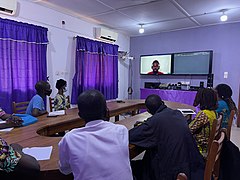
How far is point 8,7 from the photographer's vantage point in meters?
2.90

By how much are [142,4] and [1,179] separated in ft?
10.6

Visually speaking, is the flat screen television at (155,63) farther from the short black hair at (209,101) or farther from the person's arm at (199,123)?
the person's arm at (199,123)

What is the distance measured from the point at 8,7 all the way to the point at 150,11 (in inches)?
98.6

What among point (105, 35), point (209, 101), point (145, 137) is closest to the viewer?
point (145, 137)

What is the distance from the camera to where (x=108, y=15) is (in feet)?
13.0

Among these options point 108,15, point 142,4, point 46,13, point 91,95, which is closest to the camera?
point 91,95

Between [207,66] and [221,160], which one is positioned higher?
[207,66]

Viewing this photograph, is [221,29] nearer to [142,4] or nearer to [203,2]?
[203,2]

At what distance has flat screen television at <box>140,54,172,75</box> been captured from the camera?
522cm

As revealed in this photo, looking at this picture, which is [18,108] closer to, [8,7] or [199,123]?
[8,7]

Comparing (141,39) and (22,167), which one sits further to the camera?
(141,39)

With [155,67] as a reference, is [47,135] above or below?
below

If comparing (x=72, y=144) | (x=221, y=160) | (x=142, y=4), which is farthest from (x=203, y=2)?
(x=72, y=144)

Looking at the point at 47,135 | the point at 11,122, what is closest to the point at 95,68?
the point at 47,135
